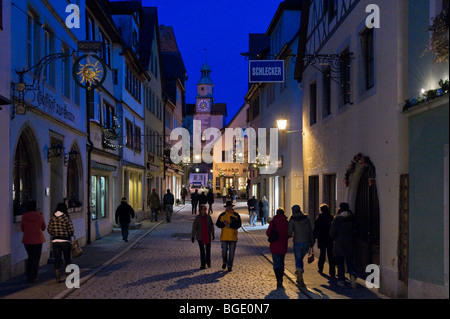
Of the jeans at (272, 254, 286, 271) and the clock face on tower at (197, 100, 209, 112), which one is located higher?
Result: the clock face on tower at (197, 100, 209, 112)

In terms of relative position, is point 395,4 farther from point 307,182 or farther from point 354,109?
point 307,182

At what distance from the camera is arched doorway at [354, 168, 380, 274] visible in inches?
446

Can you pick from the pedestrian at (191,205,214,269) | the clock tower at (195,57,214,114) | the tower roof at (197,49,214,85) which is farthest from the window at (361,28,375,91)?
the tower roof at (197,49,214,85)

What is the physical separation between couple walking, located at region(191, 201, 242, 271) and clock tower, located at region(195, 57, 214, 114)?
323 feet

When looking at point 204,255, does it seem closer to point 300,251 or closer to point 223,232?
point 223,232

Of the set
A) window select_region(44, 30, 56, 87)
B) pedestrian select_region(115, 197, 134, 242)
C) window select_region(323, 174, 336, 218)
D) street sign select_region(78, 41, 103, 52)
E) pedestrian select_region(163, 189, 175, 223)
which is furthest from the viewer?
pedestrian select_region(163, 189, 175, 223)

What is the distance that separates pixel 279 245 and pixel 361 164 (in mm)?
2643

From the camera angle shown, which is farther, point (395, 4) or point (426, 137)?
point (395, 4)

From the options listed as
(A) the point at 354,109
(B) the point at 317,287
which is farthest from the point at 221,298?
(A) the point at 354,109

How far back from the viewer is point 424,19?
896cm

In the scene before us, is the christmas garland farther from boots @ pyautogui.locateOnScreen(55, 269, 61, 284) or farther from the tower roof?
the tower roof

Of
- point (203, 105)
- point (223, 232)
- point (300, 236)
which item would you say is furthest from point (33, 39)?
point (203, 105)

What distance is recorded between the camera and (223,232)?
13328mm
